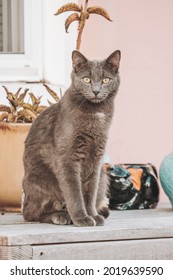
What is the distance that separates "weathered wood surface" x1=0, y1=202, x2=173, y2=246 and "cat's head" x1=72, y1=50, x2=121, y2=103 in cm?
35

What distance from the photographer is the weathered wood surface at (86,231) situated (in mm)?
1800

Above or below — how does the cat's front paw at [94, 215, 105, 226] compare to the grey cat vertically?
below

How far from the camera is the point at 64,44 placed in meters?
2.54

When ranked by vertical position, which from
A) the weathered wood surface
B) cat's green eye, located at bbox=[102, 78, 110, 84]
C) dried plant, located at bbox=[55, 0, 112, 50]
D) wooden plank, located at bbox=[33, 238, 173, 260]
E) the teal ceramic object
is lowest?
wooden plank, located at bbox=[33, 238, 173, 260]

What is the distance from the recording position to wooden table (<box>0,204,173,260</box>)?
1.80 meters

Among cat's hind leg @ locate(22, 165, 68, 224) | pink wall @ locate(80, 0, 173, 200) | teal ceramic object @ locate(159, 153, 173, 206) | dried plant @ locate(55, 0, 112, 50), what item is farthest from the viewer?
pink wall @ locate(80, 0, 173, 200)

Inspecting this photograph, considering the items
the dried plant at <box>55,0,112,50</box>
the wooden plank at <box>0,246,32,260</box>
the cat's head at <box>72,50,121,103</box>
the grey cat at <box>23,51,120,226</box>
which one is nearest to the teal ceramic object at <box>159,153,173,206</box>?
the grey cat at <box>23,51,120,226</box>

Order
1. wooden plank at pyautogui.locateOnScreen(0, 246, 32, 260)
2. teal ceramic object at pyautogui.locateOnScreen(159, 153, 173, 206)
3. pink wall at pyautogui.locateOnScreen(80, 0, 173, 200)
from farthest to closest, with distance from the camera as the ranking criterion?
pink wall at pyautogui.locateOnScreen(80, 0, 173, 200)
teal ceramic object at pyautogui.locateOnScreen(159, 153, 173, 206)
wooden plank at pyautogui.locateOnScreen(0, 246, 32, 260)

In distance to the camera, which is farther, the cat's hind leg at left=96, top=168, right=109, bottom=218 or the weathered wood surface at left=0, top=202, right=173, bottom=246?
the cat's hind leg at left=96, top=168, right=109, bottom=218

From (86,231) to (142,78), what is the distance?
0.90 meters

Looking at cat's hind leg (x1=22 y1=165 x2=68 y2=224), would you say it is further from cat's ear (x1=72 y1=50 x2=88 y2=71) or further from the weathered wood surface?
cat's ear (x1=72 y1=50 x2=88 y2=71)

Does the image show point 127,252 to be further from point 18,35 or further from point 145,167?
point 18,35

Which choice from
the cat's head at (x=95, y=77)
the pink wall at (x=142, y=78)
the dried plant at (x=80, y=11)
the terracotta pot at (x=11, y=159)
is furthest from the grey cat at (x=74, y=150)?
the pink wall at (x=142, y=78)

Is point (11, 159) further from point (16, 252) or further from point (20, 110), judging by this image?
point (16, 252)
